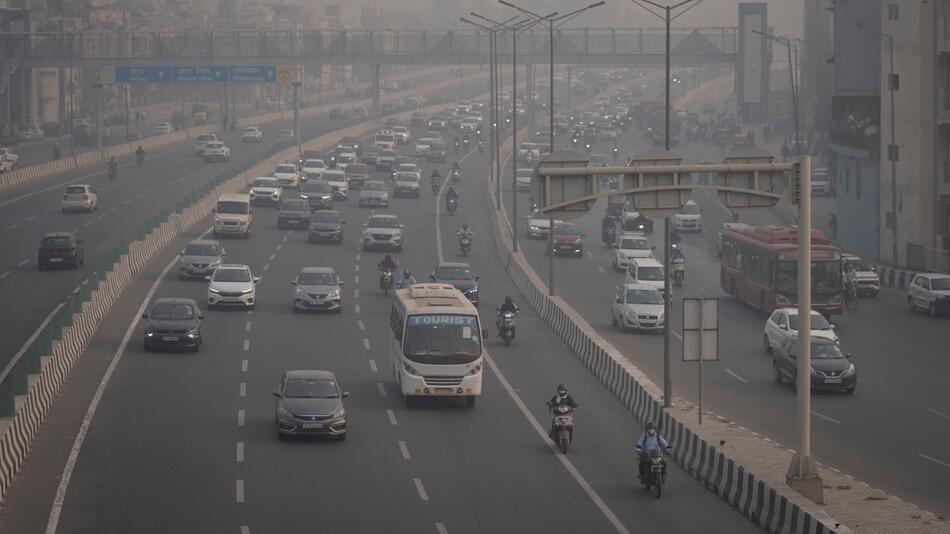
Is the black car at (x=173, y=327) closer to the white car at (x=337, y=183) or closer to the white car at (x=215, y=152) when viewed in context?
the white car at (x=337, y=183)

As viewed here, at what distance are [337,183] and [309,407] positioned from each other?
193ft

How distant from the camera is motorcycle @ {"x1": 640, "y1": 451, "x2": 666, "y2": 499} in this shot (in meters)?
29.0

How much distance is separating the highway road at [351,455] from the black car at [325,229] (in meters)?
20.3

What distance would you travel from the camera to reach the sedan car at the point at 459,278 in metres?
55.3

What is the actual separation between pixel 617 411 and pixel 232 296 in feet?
59.9

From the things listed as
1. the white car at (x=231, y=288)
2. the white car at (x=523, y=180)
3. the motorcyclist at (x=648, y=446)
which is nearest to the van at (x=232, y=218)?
the white car at (x=231, y=288)

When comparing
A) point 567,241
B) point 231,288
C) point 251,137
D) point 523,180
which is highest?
point 251,137

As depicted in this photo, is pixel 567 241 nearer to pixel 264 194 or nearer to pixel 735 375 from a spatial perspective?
pixel 264 194

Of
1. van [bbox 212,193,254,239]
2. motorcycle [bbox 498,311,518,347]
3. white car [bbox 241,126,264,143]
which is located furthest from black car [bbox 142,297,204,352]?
white car [bbox 241,126,264,143]

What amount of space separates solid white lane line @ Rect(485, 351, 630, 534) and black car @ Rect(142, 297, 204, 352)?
7995mm

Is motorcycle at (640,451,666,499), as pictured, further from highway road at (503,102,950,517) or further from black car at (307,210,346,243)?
black car at (307,210,346,243)

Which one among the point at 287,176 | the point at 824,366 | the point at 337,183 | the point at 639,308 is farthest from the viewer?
the point at 287,176

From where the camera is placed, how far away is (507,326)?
159 ft

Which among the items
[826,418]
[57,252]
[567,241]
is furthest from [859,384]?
[57,252]
